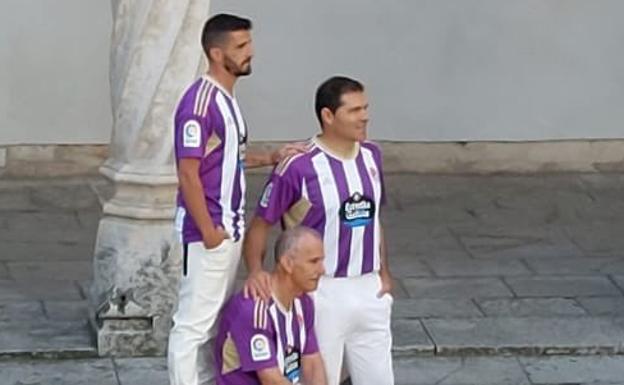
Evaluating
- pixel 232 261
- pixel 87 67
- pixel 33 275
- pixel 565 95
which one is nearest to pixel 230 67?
pixel 232 261

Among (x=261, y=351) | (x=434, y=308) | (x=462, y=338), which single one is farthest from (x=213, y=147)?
(x=434, y=308)

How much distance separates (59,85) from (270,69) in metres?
1.45

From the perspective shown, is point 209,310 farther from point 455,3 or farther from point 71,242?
point 455,3

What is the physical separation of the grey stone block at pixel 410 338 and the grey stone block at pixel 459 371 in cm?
5

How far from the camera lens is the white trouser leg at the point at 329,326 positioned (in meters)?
7.57

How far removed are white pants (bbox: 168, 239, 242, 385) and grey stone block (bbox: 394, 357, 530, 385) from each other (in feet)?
5.51

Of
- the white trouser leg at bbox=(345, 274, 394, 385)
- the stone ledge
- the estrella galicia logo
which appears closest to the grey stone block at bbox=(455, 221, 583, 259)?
the stone ledge

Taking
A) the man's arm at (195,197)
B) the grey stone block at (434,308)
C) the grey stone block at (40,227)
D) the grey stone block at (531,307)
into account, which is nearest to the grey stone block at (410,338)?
the grey stone block at (434,308)

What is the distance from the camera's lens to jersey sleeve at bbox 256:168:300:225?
7605 mm

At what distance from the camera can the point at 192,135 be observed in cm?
762

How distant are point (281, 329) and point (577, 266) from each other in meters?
4.36

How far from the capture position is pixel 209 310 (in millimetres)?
7758

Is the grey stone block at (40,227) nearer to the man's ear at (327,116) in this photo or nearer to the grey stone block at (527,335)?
the grey stone block at (527,335)

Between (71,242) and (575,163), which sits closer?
(71,242)
